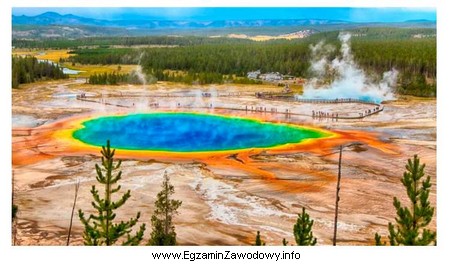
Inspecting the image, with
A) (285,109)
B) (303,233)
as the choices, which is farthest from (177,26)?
(303,233)

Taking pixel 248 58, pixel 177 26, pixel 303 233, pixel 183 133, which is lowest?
pixel 303 233

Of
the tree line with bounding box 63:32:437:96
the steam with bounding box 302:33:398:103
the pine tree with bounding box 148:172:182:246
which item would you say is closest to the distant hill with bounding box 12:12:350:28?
the tree line with bounding box 63:32:437:96

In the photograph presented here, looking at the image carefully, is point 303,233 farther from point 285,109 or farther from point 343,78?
point 343,78

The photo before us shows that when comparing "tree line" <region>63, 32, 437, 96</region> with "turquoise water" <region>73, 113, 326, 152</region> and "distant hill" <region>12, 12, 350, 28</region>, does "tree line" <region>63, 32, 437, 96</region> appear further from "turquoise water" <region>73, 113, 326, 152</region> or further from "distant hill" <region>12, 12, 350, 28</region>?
"turquoise water" <region>73, 113, 326, 152</region>

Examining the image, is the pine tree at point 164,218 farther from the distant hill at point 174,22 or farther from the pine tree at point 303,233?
the distant hill at point 174,22

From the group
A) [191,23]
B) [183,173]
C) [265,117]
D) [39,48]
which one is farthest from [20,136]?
[265,117]
